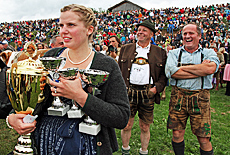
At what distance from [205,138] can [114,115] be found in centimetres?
203

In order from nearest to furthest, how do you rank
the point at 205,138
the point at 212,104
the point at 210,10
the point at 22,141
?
the point at 22,141 < the point at 205,138 < the point at 212,104 < the point at 210,10

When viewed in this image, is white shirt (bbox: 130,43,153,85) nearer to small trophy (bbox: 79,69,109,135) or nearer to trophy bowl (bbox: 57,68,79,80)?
small trophy (bbox: 79,69,109,135)

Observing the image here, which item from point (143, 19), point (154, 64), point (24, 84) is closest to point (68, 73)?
point (24, 84)

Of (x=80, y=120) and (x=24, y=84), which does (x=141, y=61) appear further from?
(x=24, y=84)

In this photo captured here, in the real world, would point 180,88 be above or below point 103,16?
below

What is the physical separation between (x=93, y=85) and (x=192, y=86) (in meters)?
1.98

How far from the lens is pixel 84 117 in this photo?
1.21 metres

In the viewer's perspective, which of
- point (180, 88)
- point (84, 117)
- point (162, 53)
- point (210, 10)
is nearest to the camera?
point (84, 117)

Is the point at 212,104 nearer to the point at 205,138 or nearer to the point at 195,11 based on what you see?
the point at 205,138

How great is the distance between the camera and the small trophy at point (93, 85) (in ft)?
3.18

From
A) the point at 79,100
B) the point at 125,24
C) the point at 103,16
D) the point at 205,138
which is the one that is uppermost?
the point at 103,16

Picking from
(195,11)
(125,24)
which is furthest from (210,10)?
(125,24)

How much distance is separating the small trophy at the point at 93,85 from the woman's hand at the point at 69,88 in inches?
2.7

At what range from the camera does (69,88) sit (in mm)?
935
